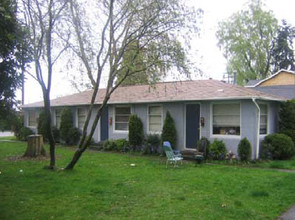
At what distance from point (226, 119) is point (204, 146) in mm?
1586

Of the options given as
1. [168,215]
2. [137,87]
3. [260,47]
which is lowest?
[168,215]

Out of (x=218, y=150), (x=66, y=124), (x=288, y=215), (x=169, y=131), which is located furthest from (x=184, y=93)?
(x=288, y=215)

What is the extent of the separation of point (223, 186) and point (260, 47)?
110ft

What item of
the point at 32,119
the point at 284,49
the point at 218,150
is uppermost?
the point at 284,49

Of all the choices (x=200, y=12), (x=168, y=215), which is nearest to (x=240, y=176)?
(x=168, y=215)

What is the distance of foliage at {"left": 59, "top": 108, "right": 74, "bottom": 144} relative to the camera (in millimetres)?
19734

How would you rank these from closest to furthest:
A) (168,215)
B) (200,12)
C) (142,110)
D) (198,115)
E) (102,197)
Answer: (168,215), (102,197), (200,12), (198,115), (142,110)

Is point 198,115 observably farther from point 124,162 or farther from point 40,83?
point 40,83

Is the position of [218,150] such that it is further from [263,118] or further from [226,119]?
[263,118]

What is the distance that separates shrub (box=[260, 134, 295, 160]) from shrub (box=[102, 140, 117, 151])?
299 inches

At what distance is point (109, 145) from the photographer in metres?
17.1

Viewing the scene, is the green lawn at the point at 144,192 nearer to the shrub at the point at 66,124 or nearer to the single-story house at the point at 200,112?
the single-story house at the point at 200,112

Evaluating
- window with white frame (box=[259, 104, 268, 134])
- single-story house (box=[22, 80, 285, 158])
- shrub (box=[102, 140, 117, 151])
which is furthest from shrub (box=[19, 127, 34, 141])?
window with white frame (box=[259, 104, 268, 134])

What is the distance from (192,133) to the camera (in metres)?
14.5
